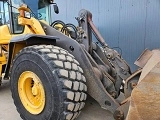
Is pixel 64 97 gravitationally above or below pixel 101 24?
below

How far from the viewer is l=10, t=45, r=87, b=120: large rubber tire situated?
180cm

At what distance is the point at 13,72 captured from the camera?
2.25m

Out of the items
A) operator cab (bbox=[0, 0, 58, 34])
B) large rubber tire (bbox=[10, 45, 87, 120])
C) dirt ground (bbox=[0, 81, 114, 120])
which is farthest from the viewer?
operator cab (bbox=[0, 0, 58, 34])

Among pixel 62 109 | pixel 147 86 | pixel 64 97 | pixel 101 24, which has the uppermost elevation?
pixel 101 24

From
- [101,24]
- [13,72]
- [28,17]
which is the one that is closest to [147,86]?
[13,72]

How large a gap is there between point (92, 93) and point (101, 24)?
13.1 feet

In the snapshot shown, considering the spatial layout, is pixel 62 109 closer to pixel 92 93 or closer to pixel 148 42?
pixel 92 93

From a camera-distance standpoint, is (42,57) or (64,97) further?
(42,57)

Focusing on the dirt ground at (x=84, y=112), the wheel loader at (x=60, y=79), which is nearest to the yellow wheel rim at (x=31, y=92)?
the wheel loader at (x=60, y=79)

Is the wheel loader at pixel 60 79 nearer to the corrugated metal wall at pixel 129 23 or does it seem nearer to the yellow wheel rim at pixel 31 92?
the yellow wheel rim at pixel 31 92

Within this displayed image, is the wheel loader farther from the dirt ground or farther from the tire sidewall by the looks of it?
the dirt ground

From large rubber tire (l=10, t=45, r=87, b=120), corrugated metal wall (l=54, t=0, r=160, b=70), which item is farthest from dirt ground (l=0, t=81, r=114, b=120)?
corrugated metal wall (l=54, t=0, r=160, b=70)

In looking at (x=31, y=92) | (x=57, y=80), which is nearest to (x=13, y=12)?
(x=31, y=92)

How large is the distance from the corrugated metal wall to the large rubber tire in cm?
341
